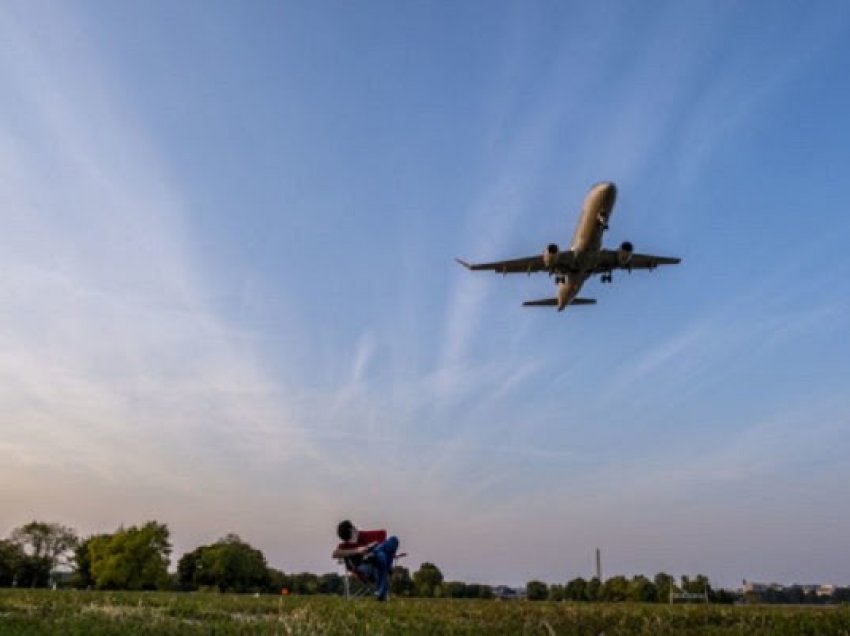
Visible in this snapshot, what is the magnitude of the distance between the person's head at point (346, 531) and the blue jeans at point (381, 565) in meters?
0.45

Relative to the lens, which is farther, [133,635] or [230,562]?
[230,562]

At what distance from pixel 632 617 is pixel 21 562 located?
127 m

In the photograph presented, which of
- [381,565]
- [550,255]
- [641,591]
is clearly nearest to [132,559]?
[641,591]

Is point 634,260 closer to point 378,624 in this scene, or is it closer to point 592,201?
point 592,201

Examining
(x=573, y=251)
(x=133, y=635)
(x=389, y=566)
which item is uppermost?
(x=573, y=251)

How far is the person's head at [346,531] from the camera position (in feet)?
40.9

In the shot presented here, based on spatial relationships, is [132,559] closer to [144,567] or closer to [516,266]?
[144,567]

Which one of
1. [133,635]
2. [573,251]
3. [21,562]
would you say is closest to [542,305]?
[573,251]

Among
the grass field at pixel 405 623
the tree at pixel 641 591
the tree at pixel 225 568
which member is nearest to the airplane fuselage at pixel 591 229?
the tree at pixel 641 591

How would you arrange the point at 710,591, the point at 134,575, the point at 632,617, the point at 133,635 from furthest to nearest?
the point at 134,575 < the point at 710,591 < the point at 632,617 < the point at 133,635

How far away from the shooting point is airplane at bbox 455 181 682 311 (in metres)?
54.8

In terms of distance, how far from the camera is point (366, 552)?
12.7 m

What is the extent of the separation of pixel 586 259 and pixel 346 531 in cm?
4862

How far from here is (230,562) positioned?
395 ft
